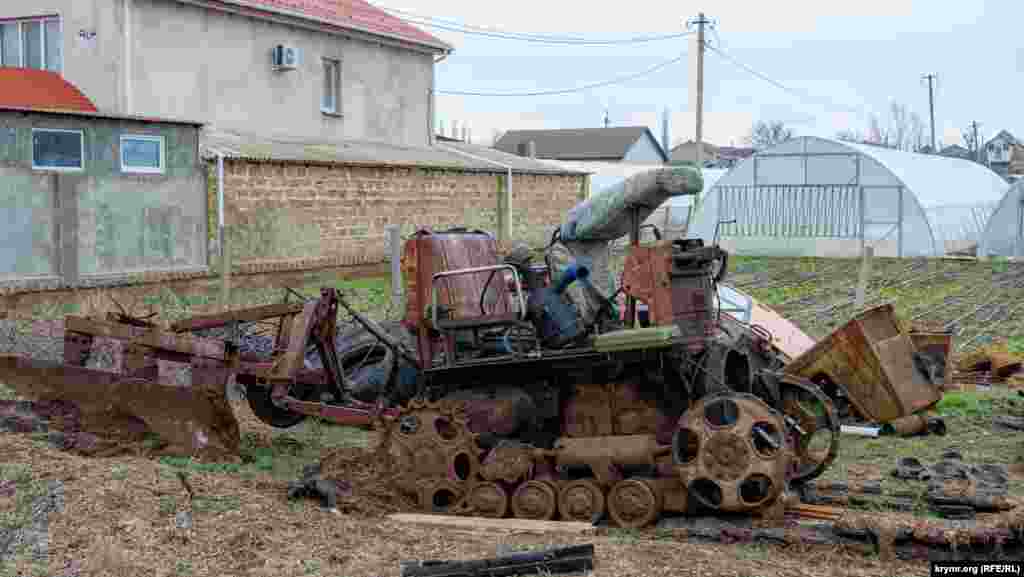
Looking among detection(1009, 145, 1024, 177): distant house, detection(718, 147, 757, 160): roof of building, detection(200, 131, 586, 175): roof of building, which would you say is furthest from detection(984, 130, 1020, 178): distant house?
detection(200, 131, 586, 175): roof of building

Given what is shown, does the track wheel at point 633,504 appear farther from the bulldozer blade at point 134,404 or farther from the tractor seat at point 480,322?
the bulldozer blade at point 134,404

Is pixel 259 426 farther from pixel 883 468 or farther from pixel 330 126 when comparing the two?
pixel 330 126

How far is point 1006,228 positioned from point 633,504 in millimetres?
30161

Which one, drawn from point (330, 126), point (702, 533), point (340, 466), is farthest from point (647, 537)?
point (330, 126)

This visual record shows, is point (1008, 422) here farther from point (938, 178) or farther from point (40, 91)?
point (938, 178)

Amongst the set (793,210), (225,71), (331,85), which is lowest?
(793,210)

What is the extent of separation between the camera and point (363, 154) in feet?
85.7

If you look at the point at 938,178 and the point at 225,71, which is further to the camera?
the point at 938,178

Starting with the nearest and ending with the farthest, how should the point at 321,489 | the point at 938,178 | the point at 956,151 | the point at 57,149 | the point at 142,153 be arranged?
the point at 321,489 < the point at 57,149 < the point at 142,153 < the point at 938,178 < the point at 956,151

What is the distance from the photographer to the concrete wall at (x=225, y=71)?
867 inches

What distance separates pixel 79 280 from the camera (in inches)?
729

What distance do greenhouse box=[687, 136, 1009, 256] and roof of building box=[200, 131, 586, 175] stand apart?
6.96 m

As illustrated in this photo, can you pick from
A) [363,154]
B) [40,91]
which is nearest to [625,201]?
[40,91]

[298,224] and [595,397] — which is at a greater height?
[298,224]
